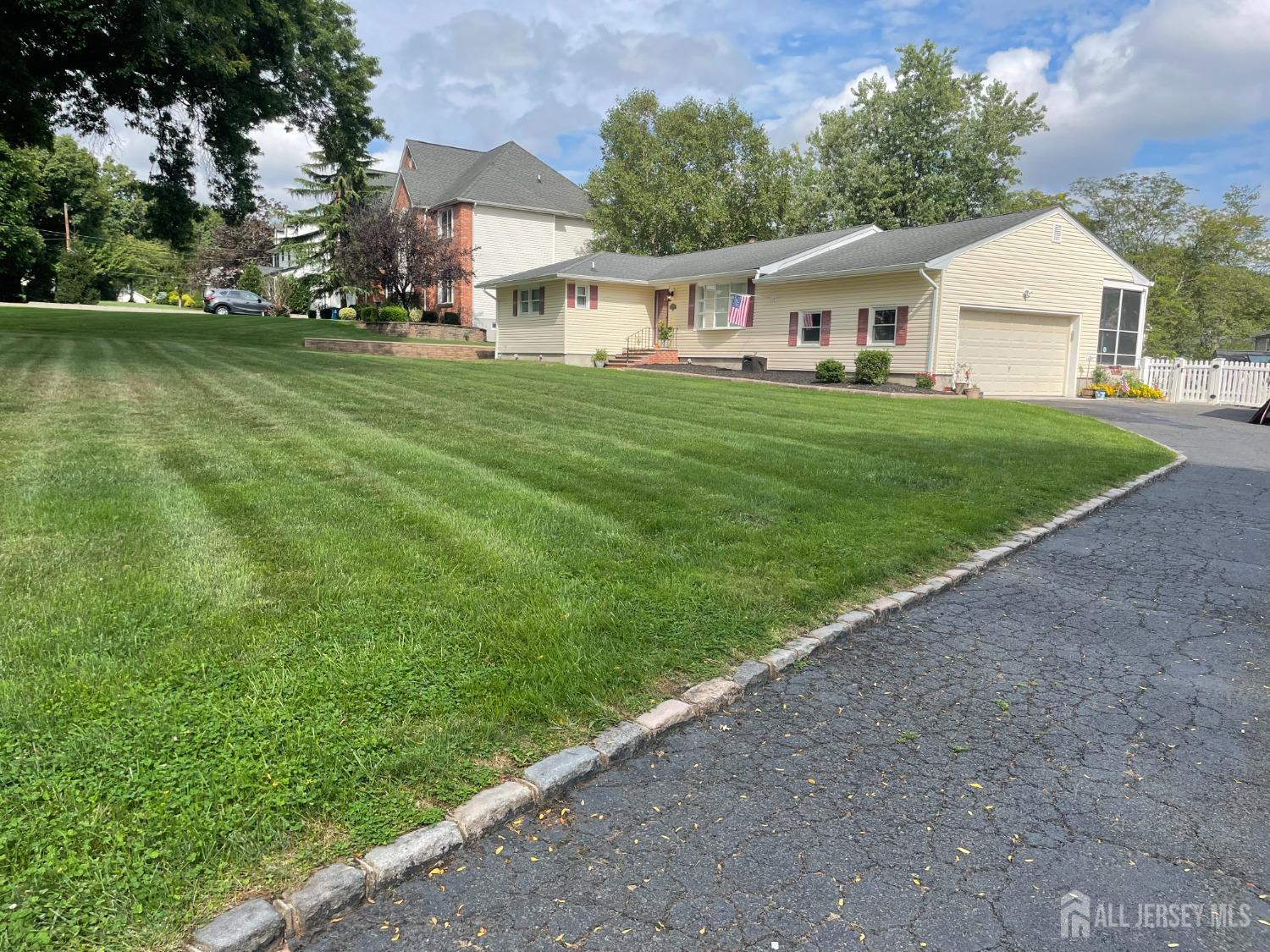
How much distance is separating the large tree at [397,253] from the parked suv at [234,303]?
42.5ft

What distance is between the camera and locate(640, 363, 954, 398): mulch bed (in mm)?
18938

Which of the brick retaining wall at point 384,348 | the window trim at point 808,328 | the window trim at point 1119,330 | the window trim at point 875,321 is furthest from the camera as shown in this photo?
the brick retaining wall at point 384,348

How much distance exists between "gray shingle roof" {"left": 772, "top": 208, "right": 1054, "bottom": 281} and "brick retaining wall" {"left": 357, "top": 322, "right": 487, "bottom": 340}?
15.3 meters

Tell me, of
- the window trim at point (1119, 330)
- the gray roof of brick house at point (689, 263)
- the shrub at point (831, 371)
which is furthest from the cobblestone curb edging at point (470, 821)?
the window trim at point (1119, 330)

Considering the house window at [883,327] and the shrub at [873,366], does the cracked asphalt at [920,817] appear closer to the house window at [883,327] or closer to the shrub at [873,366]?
the shrub at [873,366]

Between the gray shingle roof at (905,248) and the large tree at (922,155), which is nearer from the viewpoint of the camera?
the gray shingle roof at (905,248)

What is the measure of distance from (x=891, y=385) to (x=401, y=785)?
19.3 meters

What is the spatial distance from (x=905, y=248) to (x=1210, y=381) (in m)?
9.85

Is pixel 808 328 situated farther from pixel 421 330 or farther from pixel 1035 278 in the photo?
pixel 421 330

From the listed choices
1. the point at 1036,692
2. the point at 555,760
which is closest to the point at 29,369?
the point at 555,760

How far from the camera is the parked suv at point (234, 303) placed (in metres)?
41.0

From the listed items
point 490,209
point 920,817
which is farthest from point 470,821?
point 490,209

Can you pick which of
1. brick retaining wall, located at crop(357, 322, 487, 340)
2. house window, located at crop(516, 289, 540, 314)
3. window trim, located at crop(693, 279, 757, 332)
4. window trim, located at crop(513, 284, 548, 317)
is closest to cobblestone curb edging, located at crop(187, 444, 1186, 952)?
window trim, located at crop(693, 279, 757, 332)

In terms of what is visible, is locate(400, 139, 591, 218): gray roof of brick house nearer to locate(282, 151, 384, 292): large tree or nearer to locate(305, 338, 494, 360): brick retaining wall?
locate(282, 151, 384, 292): large tree
